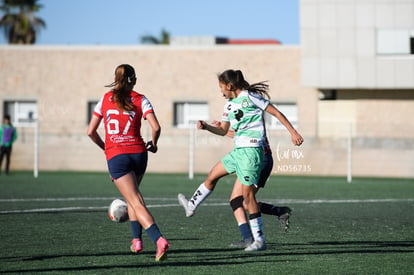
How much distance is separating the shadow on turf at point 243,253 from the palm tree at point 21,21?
55.8 metres

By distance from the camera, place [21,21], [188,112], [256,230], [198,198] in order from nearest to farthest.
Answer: [256,230] → [198,198] → [188,112] → [21,21]

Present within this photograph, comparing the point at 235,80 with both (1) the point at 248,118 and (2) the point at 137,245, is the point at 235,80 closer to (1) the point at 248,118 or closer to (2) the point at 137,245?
(1) the point at 248,118

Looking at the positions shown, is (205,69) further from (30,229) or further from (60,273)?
(60,273)

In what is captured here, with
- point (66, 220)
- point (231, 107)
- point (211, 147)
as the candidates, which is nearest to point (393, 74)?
point (211, 147)

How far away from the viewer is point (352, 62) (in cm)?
3906

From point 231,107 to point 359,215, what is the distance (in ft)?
18.7

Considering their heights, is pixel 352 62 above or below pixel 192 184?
above

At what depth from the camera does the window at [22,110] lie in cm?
4281

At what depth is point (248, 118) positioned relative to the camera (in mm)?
9875

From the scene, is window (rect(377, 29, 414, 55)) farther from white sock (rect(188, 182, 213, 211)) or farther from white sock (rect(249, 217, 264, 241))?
white sock (rect(249, 217, 264, 241))

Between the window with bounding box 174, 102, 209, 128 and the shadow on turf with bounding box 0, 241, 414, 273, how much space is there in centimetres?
3103

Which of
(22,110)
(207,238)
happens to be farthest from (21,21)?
(207,238)

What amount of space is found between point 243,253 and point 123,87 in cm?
221

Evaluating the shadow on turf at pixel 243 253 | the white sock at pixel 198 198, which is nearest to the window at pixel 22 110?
the white sock at pixel 198 198
